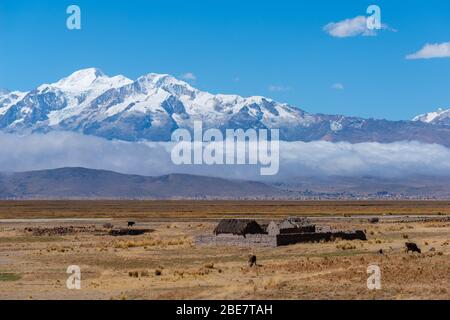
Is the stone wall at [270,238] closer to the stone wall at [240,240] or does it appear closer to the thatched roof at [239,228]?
the stone wall at [240,240]

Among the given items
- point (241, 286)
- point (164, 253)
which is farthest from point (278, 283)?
point (164, 253)

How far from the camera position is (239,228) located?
69.1 metres

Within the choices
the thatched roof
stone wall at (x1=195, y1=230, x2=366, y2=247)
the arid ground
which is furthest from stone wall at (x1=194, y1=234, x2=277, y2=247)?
the arid ground

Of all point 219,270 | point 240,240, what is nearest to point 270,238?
point 240,240

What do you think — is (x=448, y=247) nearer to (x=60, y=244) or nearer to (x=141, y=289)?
Answer: (x=141, y=289)

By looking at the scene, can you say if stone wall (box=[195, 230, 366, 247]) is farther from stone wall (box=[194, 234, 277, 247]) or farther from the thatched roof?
the thatched roof

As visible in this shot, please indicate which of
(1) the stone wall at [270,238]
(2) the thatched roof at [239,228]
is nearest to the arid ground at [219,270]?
(1) the stone wall at [270,238]

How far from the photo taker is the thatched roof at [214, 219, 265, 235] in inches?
2699

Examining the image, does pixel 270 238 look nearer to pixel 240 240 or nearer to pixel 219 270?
pixel 240 240

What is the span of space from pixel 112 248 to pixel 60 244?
828 centimetres

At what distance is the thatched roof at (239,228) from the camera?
68.6 meters

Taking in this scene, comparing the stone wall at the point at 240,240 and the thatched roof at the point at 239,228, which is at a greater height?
the thatched roof at the point at 239,228

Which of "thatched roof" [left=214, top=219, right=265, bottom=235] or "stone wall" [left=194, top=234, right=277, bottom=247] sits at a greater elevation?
"thatched roof" [left=214, top=219, right=265, bottom=235]
